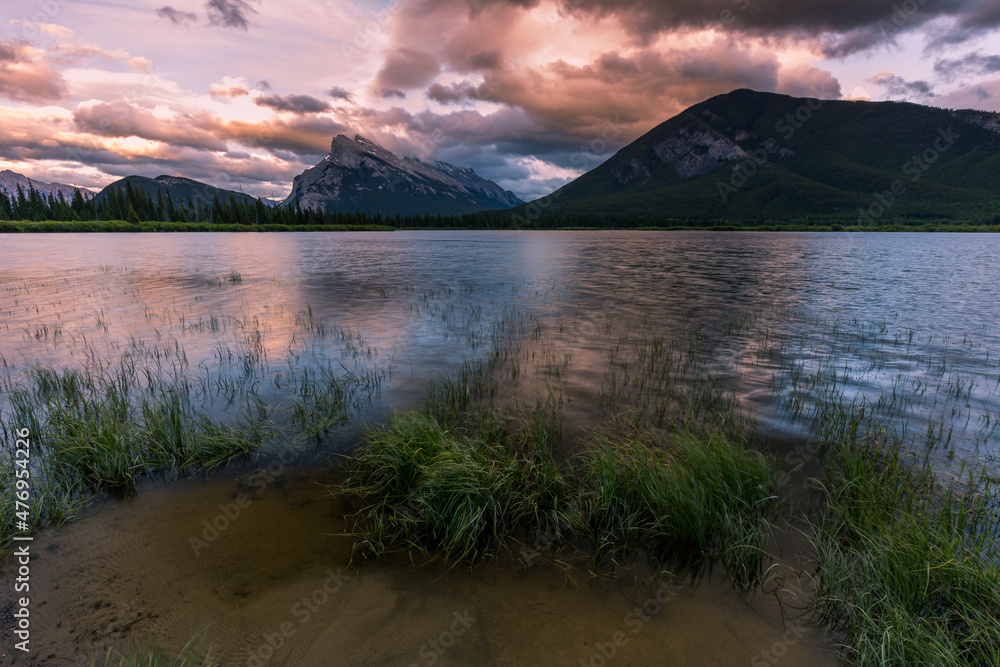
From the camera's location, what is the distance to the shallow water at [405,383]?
447 centimetres

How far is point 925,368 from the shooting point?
43.6 ft

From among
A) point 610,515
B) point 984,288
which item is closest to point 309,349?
point 610,515

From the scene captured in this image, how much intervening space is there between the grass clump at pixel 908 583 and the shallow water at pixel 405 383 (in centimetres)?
55

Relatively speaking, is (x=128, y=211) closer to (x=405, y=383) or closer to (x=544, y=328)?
(x=544, y=328)

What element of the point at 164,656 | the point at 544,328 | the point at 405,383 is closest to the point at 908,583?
the point at 164,656

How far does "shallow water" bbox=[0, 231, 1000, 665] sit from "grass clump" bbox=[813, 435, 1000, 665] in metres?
0.55

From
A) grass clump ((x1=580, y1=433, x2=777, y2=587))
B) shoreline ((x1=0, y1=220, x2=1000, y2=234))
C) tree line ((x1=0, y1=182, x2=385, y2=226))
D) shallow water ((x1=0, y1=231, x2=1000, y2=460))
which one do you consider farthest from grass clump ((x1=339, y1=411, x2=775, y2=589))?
tree line ((x1=0, y1=182, x2=385, y2=226))

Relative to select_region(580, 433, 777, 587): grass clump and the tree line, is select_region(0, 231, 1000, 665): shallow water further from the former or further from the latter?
the tree line

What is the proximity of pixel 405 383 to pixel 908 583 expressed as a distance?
10.5 metres

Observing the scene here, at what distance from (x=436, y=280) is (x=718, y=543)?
107 feet

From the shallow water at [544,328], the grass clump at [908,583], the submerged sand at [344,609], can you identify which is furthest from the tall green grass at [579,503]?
the shallow water at [544,328]

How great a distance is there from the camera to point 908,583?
4258 millimetres

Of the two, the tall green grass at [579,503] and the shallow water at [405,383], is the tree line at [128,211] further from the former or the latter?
the tall green grass at [579,503]

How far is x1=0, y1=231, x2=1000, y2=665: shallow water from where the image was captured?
4473 mm
